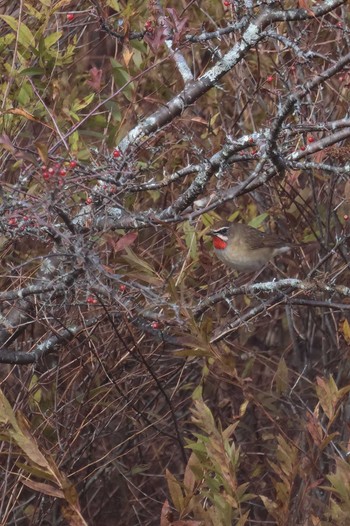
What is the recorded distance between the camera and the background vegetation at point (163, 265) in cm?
325

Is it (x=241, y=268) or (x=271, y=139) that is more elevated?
(x=271, y=139)

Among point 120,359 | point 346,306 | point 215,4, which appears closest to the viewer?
point 346,306

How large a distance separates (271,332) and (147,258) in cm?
179

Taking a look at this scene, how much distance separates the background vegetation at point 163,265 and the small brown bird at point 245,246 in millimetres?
69

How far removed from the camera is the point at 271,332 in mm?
6180

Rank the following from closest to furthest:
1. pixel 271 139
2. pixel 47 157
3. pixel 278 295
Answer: pixel 47 157 → pixel 271 139 → pixel 278 295

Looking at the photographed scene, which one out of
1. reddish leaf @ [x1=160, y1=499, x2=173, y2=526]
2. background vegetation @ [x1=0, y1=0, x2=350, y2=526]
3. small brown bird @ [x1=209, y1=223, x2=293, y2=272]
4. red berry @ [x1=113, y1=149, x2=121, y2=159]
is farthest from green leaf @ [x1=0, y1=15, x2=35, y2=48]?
reddish leaf @ [x1=160, y1=499, x2=173, y2=526]

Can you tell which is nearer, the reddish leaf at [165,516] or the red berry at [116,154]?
the reddish leaf at [165,516]

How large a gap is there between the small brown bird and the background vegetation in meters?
0.07

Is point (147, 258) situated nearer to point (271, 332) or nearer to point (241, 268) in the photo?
point (241, 268)

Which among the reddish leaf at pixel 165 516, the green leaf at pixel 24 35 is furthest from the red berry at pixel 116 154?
the reddish leaf at pixel 165 516

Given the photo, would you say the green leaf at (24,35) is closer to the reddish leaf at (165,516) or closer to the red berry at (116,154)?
the red berry at (116,154)

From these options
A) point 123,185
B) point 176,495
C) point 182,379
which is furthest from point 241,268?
point 176,495

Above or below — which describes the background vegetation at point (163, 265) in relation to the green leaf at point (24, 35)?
below
